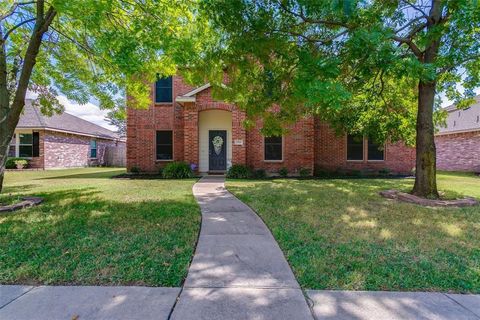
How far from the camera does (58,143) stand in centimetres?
2150

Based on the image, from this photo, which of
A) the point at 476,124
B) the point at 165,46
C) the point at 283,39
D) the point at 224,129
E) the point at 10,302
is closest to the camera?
the point at 10,302

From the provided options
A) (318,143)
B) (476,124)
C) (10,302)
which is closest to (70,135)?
(318,143)

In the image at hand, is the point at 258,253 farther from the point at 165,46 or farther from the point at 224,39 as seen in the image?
the point at 224,39

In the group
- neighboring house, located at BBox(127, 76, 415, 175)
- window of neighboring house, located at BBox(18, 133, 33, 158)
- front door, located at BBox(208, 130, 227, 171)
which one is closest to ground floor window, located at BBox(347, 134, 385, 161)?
neighboring house, located at BBox(127, 76, 415, 175)

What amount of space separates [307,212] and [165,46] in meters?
4.70

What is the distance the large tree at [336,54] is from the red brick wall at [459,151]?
38.8ft

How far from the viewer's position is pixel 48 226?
4.96 metres

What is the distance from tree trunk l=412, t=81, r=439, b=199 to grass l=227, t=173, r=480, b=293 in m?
1.07

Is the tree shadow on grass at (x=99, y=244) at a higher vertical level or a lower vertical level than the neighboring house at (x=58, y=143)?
lower

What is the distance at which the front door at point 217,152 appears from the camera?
599 inches

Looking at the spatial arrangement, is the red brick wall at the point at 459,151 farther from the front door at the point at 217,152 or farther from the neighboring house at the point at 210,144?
the front door at the point at 217,152

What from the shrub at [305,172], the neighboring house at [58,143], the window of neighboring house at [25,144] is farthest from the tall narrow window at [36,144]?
the shrub at [305,172]

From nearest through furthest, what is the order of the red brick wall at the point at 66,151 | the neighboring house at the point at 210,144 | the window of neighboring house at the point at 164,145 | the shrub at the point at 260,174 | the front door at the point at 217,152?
the shrub at the point at 260,174
the neighboring house at the point at 210,144
the front door at the point at 217,152
the window of neighboring house at the point at 164,145
the red brick wall at the point at 66,151

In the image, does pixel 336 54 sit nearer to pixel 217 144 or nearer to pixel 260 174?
pixel 260 174
